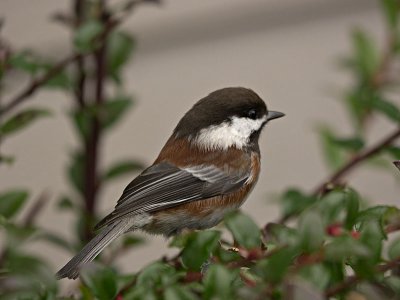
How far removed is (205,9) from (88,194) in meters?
3.29

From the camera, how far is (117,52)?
3014mm

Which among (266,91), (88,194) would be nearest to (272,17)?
(266,91)

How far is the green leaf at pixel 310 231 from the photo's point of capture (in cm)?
162

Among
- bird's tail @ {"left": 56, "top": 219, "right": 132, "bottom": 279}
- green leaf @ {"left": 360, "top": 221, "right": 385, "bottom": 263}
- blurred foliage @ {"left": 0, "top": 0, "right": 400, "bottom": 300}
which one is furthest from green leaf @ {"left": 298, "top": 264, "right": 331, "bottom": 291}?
bird's tail @ {"left": 56, "top": 219, "right": 132, "bottom": 279}

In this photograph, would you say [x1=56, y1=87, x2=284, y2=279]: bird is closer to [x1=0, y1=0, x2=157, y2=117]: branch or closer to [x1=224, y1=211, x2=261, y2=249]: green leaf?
[x1=0, y1=0, x2=157, y2=117]: branch

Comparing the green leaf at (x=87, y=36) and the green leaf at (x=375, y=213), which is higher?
the green leaf at (x=87, y=36)

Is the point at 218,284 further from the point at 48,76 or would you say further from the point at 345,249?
the point at 48,76

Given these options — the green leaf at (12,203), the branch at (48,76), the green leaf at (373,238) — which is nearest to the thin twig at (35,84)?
the branch at (48,76)

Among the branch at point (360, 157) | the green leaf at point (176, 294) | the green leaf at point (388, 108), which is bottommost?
the branch at point (360, 157)

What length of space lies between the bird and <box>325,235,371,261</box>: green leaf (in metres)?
1.22

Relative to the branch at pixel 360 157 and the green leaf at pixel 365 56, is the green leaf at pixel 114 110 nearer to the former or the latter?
the branch at pixel 360 157

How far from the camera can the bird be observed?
2859mm

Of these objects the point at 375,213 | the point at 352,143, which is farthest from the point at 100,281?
the point at 352,143

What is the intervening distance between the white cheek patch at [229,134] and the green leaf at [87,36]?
0.64 metres
